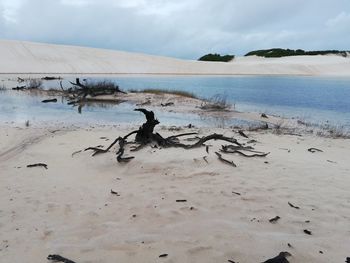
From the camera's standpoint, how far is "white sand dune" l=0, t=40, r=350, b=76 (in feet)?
169

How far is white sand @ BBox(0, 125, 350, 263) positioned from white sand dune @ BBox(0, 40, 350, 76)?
4249 cm

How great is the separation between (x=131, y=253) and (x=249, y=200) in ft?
6.47

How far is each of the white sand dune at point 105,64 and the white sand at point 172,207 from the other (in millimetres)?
42495

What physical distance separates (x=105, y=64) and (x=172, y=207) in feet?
181

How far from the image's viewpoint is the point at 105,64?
192ft

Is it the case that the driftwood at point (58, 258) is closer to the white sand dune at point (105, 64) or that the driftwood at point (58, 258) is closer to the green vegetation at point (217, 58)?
the white sand dune at point (105, 64)

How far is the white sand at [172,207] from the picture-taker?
3.90 metres

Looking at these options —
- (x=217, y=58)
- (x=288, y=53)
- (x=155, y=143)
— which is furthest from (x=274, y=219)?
(x=288, y=53)

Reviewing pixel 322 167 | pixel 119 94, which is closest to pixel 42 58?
pixel 119 94

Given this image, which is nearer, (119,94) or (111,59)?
(119,94)

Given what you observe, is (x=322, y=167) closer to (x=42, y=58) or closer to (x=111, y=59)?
(x=42, y=58)

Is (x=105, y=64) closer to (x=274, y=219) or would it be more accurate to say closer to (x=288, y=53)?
(x=274, y=219)

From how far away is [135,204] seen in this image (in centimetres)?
523

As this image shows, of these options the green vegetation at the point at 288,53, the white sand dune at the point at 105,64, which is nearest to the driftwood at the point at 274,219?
the white sand dune at the point at 105,64
